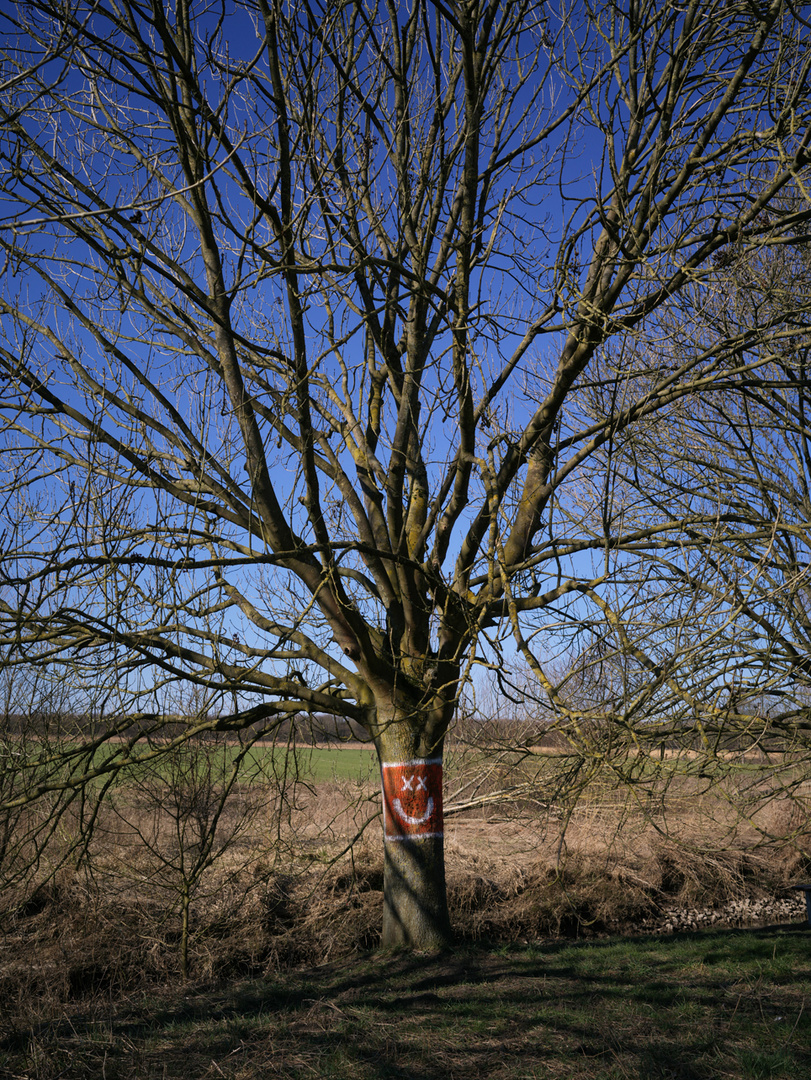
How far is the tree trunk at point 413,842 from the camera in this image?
6965mm

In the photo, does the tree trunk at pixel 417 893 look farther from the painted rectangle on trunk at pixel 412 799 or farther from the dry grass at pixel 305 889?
the dry grass at pixel 305 889

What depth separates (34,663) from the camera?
5.83m

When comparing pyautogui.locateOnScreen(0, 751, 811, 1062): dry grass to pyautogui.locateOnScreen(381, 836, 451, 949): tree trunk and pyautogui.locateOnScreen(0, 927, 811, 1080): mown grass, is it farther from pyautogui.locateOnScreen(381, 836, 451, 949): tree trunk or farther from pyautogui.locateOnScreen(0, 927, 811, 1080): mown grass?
pyautogui.locateOnScreen(0, 927, 811, 1080): mown grass

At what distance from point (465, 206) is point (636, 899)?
34.2 feet

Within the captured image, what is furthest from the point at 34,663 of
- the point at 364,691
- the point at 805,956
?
the point at 805,956

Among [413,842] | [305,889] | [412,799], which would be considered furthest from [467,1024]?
[305,889]

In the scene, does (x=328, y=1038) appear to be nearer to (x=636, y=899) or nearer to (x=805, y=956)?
(x=805, y=956)

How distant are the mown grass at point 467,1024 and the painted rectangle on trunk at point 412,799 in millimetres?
1098

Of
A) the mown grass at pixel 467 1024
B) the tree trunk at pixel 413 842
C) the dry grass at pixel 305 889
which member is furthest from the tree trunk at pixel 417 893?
the dry grass at pixel 305 889

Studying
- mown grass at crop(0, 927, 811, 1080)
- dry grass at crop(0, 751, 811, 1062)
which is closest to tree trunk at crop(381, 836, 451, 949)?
mown grass at crop(0, 927, 811, 1080)

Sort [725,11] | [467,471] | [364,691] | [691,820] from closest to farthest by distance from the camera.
Result: [725,11], [467,471], [364,691], [691,820]

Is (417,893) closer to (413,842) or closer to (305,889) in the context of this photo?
(413,842)

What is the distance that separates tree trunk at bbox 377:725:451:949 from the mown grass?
249mm

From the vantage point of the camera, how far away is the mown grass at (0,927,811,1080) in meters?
4.28
